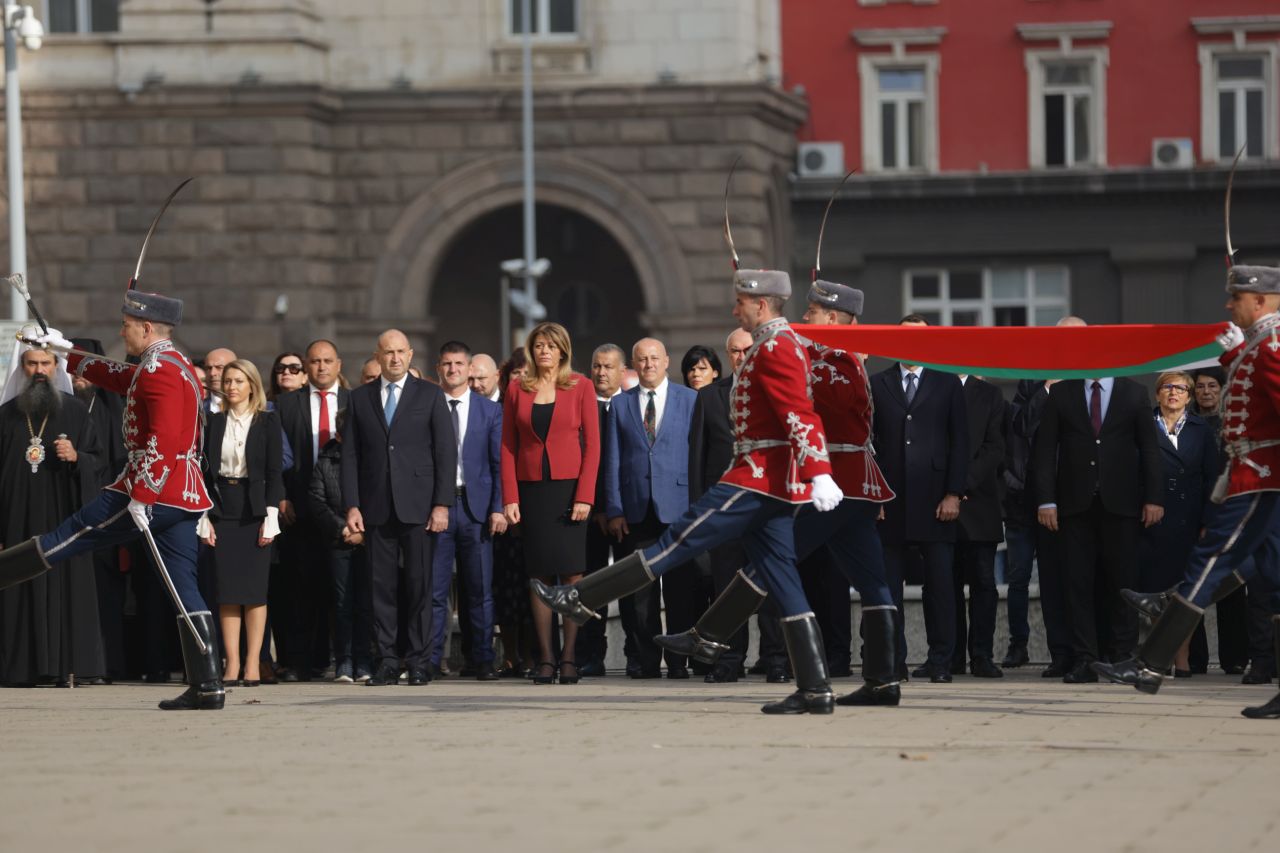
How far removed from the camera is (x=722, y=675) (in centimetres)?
1459

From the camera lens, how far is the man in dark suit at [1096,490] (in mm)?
14508

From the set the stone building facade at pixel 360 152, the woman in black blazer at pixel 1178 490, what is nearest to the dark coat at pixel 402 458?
the woman in black blazer at pixel 1178 490

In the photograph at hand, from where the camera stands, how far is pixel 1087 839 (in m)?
7.73

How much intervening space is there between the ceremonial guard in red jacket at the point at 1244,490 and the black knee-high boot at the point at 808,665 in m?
1.46

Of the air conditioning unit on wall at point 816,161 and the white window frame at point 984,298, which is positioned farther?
the white window frame at point 984,298

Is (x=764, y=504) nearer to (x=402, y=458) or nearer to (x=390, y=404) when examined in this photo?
(x=402, y=458)

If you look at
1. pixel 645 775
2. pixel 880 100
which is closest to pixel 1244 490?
pixel 645 775

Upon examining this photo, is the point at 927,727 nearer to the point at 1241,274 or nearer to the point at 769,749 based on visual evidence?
the point at 769,749

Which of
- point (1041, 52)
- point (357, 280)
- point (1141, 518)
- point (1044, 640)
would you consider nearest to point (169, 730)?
point (1141, 518)

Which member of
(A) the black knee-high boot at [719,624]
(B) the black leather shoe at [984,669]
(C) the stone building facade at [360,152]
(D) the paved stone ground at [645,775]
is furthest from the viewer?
(C) the stone building facade at [360,152]

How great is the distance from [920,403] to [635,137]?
21.4 metres

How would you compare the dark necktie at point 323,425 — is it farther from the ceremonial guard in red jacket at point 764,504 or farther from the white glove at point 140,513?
the ceremonial guard in red jacket at point 764,504

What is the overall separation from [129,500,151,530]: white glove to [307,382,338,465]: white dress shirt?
3.15 meters

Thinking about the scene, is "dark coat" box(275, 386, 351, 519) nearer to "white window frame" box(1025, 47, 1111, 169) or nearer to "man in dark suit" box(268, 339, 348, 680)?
"man in dark suit" box(268, 339, 348, 680)
